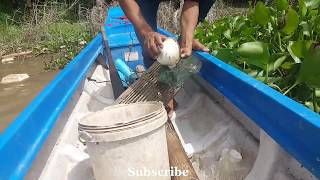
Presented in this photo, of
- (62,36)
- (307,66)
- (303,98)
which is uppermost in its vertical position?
(307,66)

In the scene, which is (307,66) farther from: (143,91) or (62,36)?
(62,36)

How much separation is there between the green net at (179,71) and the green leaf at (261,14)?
43cm

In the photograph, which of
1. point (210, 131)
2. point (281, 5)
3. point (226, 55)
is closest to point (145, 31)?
point (226, 55)

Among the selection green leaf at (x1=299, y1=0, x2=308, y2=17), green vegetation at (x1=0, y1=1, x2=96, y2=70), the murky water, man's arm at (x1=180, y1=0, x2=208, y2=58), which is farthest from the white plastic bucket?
green vegetation at (x1=0, y1=1, x2=96, y2=70)

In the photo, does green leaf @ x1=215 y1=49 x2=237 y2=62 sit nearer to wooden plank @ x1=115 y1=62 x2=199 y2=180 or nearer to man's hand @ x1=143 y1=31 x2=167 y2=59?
wooden plank @ x1=115 y1=62 x2=199 y2=180

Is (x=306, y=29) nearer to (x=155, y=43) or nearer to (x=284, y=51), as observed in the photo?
(x=284, y=51)

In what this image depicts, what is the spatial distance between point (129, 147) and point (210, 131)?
830 millimetres

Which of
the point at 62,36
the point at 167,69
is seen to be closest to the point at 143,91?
the point at 167,69

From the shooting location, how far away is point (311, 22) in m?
2.11

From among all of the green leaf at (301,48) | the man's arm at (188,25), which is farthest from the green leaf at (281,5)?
the green leaf at (301,48)

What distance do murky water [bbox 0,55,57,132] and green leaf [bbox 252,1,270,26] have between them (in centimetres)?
308

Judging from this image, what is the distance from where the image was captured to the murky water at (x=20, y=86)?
486 centimetres

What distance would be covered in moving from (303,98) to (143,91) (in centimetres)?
96

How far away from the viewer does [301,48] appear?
5.61 ft
